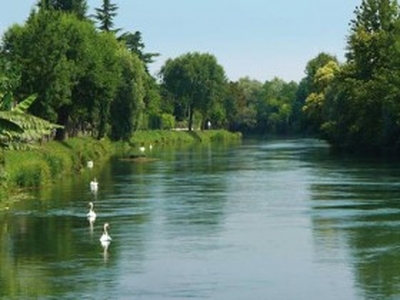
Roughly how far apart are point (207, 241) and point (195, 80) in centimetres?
14185

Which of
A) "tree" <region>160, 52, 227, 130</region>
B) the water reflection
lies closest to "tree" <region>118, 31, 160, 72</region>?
"tree" <region>160, 52, 227, 130</region>

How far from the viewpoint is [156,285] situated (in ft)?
101

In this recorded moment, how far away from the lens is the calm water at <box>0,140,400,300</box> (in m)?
30.4

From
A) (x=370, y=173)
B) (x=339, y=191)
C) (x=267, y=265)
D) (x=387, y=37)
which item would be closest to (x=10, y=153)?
(x=339, y=191)

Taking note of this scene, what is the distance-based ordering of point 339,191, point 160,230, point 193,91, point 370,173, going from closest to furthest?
point 160,230 → point 339,191 → point 370,173 → point 193,91

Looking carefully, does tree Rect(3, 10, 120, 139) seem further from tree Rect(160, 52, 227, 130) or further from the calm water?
tree Rect(160, 52, 227, 130)

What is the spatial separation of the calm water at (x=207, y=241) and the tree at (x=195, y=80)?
111m

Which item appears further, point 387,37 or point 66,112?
point 387,37

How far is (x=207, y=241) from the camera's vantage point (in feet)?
129

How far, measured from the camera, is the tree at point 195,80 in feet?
591

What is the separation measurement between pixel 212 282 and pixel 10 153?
35.8 meters

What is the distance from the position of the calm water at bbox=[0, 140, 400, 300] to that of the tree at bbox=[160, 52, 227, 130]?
365 ft

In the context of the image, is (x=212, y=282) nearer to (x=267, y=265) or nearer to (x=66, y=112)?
(x=267, y=265)

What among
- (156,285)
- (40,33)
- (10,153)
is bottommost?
(156,285)
